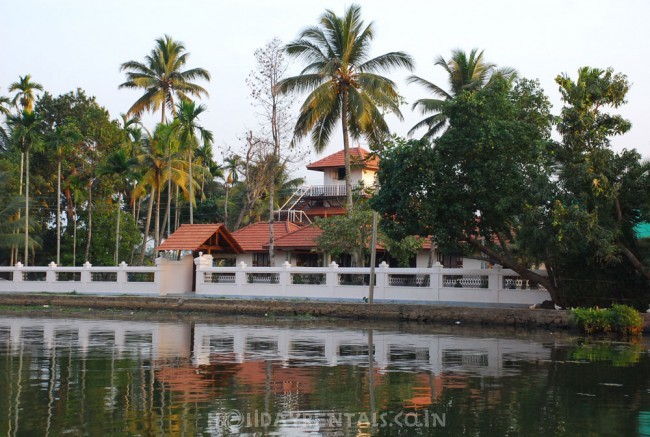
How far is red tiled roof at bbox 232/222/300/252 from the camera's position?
49006mm

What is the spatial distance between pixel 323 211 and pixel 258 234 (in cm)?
530

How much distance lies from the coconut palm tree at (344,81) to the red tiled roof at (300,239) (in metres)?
6.44

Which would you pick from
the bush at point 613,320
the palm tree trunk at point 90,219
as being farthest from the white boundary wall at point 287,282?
the palm tree trunk at point 90,219

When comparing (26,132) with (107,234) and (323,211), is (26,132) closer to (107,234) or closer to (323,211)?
(107,234)

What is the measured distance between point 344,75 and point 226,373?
2687 cm

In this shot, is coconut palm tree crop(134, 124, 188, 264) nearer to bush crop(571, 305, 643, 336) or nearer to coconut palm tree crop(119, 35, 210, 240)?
coconut palm tree crop(119, 35, 210, 240)

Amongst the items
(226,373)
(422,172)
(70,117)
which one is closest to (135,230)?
(70,117)

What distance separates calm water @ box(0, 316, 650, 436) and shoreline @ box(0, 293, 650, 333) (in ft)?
13.9

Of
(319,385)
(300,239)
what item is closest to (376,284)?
(300,239)

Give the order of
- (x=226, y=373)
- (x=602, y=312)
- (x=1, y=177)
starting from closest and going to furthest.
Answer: (x=226, y=373)
(x=602, y=312)
(x=1, y=177)

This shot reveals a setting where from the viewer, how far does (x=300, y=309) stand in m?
31.4

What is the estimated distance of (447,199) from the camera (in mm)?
28094

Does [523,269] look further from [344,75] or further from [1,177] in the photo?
[1,177]

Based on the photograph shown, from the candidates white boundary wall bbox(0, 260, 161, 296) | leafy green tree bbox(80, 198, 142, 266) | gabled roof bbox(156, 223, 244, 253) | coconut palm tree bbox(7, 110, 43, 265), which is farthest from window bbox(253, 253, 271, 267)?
coconut palm tree bbox(7, 110, 43, 265)
